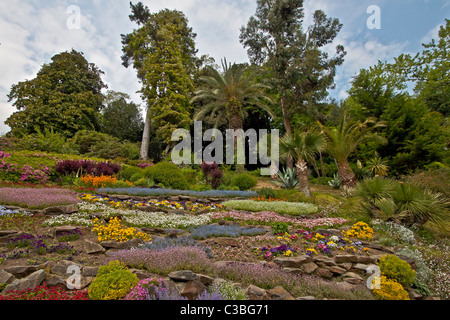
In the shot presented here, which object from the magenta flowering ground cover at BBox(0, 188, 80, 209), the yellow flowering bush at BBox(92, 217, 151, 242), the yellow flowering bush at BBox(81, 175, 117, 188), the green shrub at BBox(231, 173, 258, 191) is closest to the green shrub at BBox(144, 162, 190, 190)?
the yellow flowering bush at BBox(81, 175, 117, 188)

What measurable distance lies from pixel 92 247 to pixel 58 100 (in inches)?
913

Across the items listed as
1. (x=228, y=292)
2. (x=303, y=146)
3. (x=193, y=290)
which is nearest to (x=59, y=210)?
(x=193, y=290)

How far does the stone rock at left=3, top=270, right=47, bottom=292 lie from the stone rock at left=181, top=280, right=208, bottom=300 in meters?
1.88

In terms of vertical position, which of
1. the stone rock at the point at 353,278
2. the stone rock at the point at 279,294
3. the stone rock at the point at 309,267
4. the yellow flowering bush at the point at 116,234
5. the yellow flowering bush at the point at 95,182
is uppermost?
the yellow flowering bush at the point at 95,182

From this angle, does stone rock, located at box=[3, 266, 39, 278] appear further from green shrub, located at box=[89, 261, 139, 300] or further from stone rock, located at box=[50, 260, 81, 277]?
green shrub, located at box=[89, 261, 139, 300]

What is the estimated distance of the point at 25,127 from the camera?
20.2 meters

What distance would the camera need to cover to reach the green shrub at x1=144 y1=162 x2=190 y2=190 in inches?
510

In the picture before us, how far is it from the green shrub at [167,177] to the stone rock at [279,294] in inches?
406

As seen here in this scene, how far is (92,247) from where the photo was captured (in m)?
4.21

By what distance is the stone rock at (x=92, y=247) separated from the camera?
13.6 feet

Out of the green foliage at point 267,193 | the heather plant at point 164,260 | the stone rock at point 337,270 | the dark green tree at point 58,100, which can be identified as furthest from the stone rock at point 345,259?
the dark green tree at point 58,100

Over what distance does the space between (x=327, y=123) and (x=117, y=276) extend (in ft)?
82.2

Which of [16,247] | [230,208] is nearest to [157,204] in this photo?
[230,208]

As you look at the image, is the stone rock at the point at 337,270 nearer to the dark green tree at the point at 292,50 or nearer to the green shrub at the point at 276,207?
the green shrub at the point at 276,207
